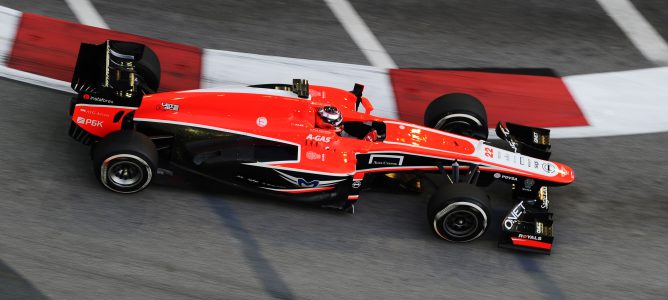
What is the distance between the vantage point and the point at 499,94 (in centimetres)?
1048

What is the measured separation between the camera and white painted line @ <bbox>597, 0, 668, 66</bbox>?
11484 mm

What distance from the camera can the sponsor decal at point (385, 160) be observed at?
27.3 feet

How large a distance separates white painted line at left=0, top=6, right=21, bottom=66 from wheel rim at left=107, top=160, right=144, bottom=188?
106 inches

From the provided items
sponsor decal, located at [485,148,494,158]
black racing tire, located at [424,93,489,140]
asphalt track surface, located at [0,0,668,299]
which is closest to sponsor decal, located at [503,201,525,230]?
asphalt track surface, located at [0,0,668,299]

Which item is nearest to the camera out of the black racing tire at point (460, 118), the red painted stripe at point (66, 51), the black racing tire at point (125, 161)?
the black racing tire at point (125, 161)

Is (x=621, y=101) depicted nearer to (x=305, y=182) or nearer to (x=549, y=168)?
(x=549, y=168)

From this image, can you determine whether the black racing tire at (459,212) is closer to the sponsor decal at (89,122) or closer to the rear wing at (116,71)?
the rear wing at (116,71)

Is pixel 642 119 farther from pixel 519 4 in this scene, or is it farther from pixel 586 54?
pixel 519 4

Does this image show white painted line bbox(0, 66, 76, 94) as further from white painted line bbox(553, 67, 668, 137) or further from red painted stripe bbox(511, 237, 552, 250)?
white painted line bbox(553, 67, 668, 137)

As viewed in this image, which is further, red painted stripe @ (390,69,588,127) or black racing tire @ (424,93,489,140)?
red painted stripe @ (390,69,588,127)

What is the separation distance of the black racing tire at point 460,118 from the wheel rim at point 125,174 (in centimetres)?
283

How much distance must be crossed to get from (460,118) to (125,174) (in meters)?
3.17

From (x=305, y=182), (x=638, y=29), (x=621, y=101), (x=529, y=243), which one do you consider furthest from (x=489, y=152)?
(x=638, y=29)

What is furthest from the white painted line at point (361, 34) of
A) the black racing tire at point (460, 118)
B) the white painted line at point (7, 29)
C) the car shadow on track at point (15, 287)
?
the car shadow on track at point (15, 287)
